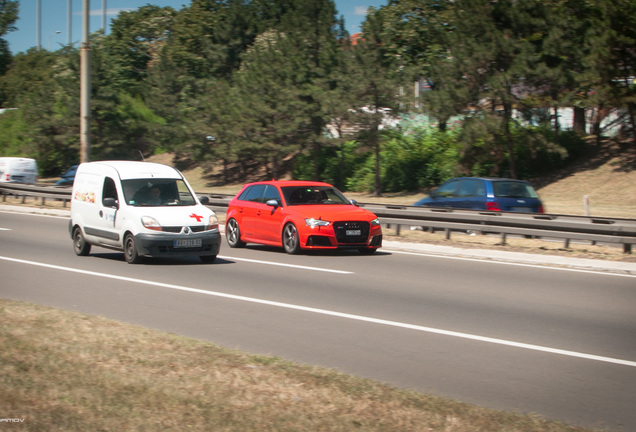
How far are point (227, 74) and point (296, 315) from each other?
Answer: 61184mm

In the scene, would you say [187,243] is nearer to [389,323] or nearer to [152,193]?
[152,193]

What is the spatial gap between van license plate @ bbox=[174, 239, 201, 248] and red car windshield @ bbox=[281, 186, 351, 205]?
3.08 metres

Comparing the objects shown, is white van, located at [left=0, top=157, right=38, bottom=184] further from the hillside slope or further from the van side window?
the van side window

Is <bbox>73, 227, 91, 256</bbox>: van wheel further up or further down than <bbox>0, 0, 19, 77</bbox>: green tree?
further down

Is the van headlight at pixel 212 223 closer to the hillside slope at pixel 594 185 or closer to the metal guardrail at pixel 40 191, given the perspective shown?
the metal guardrail at pixel 40 191

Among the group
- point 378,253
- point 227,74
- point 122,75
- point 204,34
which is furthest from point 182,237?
point 122,75

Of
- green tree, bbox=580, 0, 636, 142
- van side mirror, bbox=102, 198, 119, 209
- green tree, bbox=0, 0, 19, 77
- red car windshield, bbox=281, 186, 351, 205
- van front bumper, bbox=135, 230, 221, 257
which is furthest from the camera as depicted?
green tree, bbox=0, 0, 19, 77

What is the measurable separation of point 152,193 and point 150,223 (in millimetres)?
1109

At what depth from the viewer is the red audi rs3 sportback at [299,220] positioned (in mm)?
15531

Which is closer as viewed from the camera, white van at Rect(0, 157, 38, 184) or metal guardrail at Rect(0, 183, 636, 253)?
metal guardrail at Rect(0, 183, 636, 253)

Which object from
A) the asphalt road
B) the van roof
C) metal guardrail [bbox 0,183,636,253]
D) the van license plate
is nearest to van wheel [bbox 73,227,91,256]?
the asphalt road

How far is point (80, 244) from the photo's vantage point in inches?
603

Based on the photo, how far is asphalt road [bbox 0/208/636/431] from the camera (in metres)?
6.35

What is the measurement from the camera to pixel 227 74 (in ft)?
224
